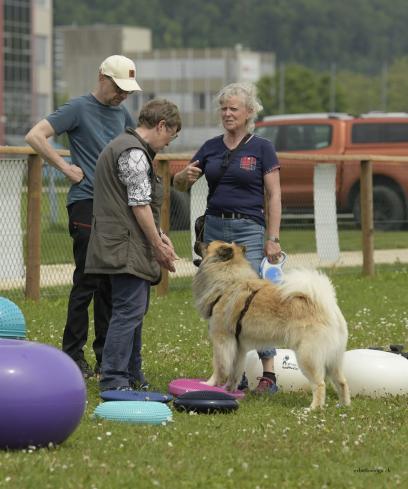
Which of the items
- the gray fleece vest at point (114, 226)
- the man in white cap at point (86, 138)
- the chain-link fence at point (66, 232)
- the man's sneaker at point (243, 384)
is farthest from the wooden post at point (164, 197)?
the gray fleece vest at point (114, 226)

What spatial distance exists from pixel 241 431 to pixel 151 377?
7.11ft

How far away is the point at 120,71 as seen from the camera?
Answer: 28.5 ft

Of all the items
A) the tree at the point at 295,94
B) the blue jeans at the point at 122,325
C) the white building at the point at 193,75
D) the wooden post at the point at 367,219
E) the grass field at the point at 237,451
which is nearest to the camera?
the grass field at the point at 237,451

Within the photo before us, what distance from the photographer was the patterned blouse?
809 cm

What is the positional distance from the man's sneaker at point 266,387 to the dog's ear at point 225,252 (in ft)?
3.42

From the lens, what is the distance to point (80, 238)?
9117 millimetres

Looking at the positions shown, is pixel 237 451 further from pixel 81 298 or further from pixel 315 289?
pixel 81 298

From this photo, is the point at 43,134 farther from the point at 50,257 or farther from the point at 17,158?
the point at 50,257

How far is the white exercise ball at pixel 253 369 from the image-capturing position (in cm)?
923

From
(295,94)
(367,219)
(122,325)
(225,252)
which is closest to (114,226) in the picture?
(122,325)

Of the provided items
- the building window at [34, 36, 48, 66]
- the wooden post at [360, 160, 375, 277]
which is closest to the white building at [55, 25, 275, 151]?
the building window at [34, 36, 48, 66]

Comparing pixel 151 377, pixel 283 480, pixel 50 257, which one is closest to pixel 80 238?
pixel 151 377

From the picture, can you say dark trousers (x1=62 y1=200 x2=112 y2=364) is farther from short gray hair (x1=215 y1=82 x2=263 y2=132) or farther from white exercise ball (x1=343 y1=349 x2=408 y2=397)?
white exercise ball (x1=343 y1=349 x2=408 y2=397)

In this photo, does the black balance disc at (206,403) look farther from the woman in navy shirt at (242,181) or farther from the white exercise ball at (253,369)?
the white exercise ball at (253,369)
